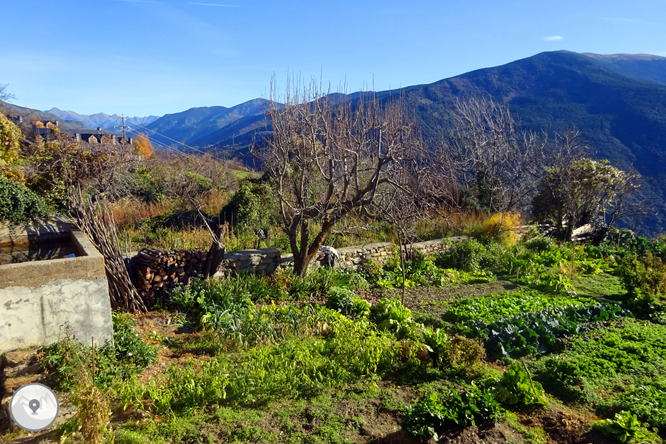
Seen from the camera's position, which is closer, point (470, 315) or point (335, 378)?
point (335, 378)

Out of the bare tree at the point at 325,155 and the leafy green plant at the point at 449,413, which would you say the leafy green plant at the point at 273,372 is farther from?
the bare tree at the point at 325,155

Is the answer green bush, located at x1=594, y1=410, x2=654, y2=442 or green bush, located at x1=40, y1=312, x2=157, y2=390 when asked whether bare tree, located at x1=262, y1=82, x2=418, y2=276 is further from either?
green bush, located at x1=594, y1=410, x2=654, y2=442

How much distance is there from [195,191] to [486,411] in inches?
515

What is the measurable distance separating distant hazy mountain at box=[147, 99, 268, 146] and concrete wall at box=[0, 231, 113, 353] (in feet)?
299

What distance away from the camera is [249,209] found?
10742 millimetres

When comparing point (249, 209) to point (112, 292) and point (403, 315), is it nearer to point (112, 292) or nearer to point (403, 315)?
point (112, 292)

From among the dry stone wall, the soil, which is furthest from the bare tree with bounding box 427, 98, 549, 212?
the dry stone wall

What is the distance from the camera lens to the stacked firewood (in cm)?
618

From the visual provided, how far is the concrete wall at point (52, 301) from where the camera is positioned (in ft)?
12.9

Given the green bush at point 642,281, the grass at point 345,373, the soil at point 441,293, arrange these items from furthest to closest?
the green bush at point 642,281 → the soil at point 441,293 → the grass at point 345,373

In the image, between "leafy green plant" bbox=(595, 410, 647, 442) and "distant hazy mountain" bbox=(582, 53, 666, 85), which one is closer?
"leafy green plant" bbox=(595, 410, 647, 442)

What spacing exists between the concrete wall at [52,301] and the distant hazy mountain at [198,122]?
9099 centimetres

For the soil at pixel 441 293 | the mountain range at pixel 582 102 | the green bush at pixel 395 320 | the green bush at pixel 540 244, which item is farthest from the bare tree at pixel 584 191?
the mountain range at pixel 582 102

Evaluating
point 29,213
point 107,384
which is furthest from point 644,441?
point 29,213
